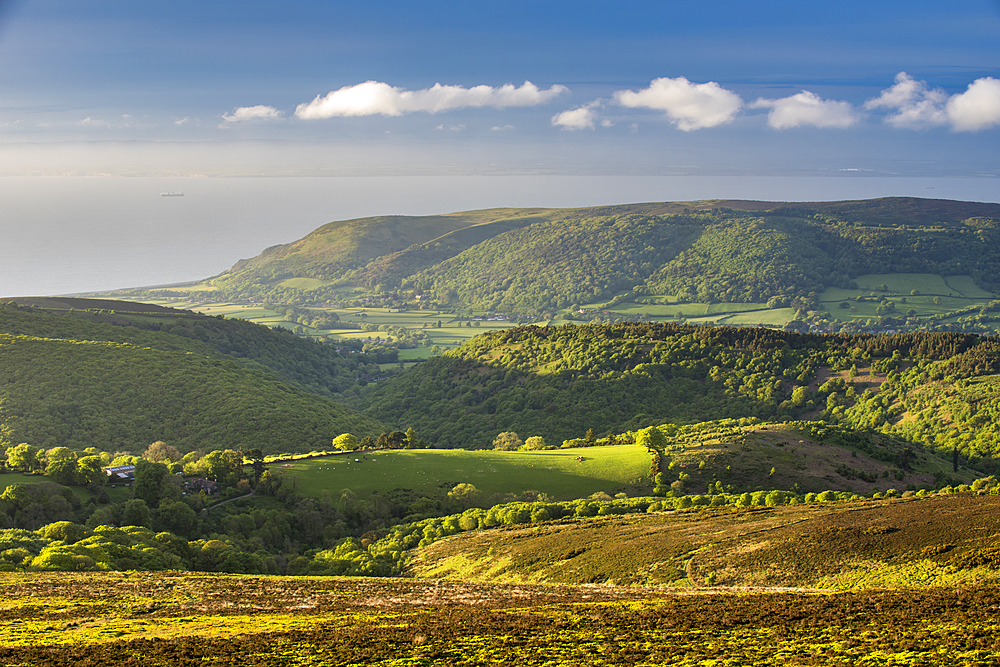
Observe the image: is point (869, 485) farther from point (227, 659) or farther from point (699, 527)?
point (227, 659)

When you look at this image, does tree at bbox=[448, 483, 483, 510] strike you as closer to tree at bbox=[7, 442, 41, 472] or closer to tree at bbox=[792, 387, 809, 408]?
tree at bbox=[7, 442, 41, 472]

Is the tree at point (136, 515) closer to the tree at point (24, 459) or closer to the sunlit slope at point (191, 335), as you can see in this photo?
the tree at point (24, 459)

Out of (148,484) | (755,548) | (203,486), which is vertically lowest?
(203,486)

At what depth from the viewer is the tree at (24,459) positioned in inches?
2347

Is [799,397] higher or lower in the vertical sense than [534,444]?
higher

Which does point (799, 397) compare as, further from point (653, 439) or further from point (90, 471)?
point (90, 471)

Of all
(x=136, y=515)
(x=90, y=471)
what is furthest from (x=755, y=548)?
(x=90, y=471)

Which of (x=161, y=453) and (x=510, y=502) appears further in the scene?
(x=161, y=453)

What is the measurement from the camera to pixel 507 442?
314ft

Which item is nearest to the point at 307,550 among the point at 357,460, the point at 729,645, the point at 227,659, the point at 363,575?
the point at 363,575

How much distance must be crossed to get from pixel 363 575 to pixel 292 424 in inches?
2002

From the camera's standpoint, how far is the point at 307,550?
5331 cm

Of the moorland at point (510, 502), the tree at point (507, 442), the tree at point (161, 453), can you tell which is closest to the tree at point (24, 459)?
the moorland at point (510, 502)

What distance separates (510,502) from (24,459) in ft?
136
